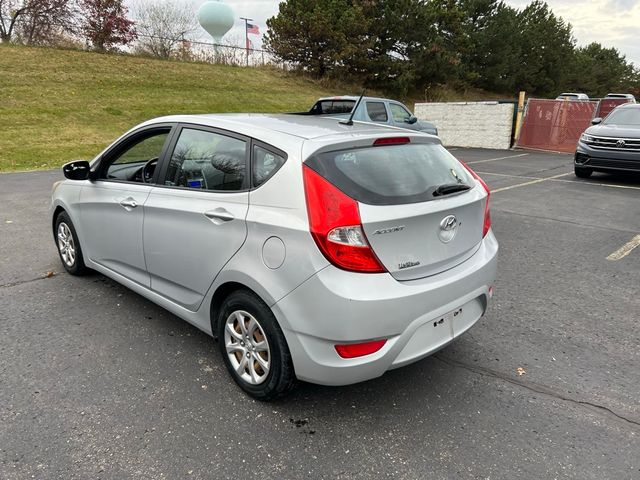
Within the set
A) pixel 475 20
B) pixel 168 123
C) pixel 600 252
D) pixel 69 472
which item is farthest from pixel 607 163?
pixel 475 20

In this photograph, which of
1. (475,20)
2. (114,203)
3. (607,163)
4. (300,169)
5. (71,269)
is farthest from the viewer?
(475,20)

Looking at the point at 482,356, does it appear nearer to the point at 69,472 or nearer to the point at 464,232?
A: the point at 464,232

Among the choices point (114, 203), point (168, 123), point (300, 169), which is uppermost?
point (168, 123)

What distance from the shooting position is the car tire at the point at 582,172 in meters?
10.6

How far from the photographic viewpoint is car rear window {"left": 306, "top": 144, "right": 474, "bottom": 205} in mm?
2383

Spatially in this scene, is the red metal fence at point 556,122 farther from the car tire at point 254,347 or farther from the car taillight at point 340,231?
the car tire at point 254,347

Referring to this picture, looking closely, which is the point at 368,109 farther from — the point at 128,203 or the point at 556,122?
the point at 128,203

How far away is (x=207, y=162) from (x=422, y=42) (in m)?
35.8

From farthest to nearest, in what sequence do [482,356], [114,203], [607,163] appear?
1. [607,163]
2. [114,203]
3. [482,356]

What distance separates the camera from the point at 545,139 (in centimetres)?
1739

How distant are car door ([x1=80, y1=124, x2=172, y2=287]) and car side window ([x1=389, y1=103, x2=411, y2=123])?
954cm

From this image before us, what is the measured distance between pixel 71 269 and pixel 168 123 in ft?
6.62

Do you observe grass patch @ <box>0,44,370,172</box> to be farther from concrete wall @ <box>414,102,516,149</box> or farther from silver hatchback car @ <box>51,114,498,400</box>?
silver hatchback car @ <box>51,114,498,400</box>

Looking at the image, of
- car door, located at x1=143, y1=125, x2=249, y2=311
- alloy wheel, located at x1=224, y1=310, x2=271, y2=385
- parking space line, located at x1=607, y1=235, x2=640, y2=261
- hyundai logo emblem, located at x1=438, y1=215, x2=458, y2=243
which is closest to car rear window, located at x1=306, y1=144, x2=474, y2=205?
hyundai logo emblem, located at x1=438, y1=215, x2=458, y2=243
